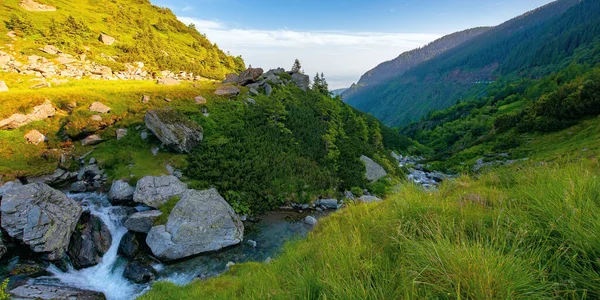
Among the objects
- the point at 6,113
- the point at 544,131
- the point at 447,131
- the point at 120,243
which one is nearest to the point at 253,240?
the point at 120,243

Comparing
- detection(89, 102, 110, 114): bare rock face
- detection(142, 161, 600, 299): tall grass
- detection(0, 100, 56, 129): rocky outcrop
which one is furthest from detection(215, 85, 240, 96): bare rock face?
detection(142, 161, 600, 299): tall grass

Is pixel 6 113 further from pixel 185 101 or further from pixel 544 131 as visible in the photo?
pixel 544 131

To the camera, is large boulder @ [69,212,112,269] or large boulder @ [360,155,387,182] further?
large boulder @ [360,155,387,182]

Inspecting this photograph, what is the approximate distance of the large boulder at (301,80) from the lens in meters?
51.7

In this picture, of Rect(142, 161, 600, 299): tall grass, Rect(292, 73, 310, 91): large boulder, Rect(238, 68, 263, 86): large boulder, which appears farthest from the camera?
Rect(292, 73, 310, 91): large boulder

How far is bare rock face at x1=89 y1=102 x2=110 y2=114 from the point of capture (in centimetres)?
2667

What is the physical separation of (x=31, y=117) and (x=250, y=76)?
94.8 ft

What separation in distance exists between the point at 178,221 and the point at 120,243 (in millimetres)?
3694

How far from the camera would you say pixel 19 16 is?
46156mm

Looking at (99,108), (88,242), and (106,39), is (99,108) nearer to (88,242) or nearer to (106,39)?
(88,242)

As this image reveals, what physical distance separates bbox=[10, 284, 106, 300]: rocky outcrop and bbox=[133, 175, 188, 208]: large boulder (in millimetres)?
6963

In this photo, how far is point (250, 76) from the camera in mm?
44875

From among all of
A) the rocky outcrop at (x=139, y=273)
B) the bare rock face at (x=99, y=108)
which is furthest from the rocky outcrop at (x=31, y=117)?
the rocky outcrop at (x=139, y=273)

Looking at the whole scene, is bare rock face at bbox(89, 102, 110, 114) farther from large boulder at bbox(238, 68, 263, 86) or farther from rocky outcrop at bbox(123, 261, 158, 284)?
large boulder at bbox(238, 68, 263, 86)
